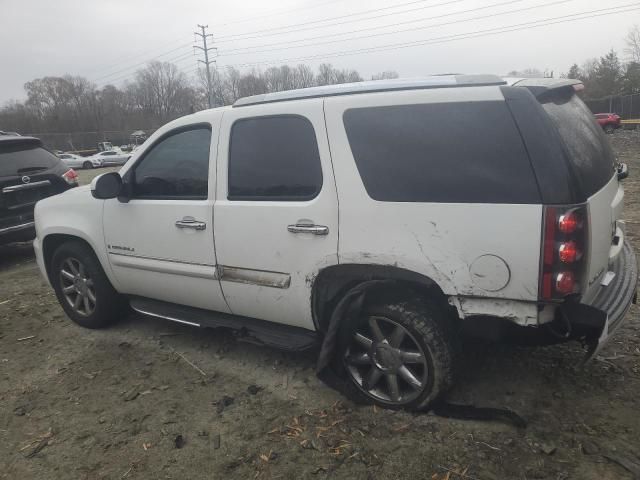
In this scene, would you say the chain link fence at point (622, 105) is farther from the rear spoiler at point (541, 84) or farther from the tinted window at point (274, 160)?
the tinted window at point (274, 160)

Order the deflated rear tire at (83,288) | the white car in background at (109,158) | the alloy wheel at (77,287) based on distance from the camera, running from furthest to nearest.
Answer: the white car in background at (109,158)
the alloy wheel at (77,287)
the deflated rear tire at (83,288)

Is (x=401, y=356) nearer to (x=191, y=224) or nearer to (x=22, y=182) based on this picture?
(x=191, y=224)

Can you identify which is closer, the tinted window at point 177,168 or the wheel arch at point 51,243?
the tinted window at point 177,168

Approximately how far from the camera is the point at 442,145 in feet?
8.39

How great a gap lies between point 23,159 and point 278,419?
5869 millimetres

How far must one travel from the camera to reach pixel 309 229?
2.91m

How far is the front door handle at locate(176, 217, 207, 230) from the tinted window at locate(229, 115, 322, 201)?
31 centimetres

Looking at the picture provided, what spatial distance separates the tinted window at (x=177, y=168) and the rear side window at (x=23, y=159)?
3.89 metres

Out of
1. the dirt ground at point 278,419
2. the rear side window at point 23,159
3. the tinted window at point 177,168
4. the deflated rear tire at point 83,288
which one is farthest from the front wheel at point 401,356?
the rear side window at point 23,159

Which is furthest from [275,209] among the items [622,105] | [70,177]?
[622,105]

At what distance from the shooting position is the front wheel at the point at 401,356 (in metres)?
2.73

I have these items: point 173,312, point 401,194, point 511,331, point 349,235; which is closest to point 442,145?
point 401,194

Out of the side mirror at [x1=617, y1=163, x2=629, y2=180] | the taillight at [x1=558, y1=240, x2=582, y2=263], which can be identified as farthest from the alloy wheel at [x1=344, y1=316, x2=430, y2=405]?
the side mirror at [x1=617, y1=163, x2=629, y2=180]

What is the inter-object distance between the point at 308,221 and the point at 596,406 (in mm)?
1973
